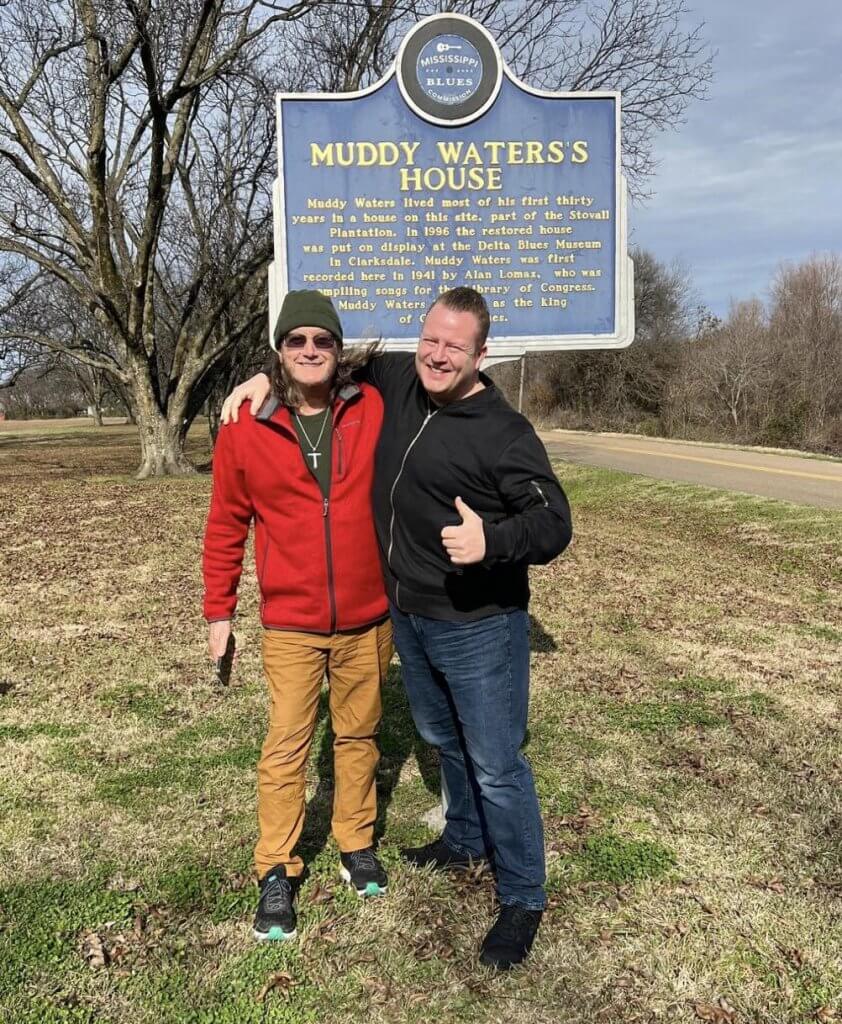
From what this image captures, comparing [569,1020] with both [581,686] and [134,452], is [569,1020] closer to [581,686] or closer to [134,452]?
[581,686]

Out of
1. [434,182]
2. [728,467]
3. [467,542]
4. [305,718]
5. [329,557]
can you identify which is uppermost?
[434,182]

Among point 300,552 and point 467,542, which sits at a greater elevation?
point 467,542

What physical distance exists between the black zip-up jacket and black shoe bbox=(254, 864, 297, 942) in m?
1.04

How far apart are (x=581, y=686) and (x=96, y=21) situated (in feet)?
47.0

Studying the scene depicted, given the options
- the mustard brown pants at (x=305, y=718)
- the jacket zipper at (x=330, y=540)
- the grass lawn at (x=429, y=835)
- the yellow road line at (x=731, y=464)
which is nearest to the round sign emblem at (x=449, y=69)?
the jacket zipper at (x=330, y=540)

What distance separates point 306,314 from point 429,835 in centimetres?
213

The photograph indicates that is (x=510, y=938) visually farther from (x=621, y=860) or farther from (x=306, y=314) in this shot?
(x=306, y=314)

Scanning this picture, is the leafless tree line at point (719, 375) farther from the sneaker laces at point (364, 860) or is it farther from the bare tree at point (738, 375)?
the sneaker laces at point (364, 860)

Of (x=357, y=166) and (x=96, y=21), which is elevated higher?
(x=96, y=21)

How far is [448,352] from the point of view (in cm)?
228

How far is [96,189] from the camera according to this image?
Result: 14773 millimetres

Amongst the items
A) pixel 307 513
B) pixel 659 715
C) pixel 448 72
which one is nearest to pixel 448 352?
pixel 307 513

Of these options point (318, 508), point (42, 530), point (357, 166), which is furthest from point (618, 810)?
point (42, 530)

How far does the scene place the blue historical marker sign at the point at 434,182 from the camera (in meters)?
4.04
